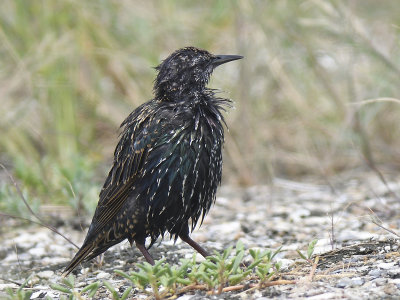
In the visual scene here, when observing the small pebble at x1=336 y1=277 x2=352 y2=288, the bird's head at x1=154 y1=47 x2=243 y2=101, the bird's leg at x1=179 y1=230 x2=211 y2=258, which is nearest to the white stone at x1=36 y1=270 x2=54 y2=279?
the bird's leg at x1=179 y1=230 x2=211 y2=258

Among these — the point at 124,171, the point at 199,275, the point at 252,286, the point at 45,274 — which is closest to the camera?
the point at 199,275

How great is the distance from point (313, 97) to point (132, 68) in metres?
1.88

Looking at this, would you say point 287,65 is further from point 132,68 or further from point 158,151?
point 158,151

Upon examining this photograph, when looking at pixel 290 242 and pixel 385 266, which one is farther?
pixel 290 242

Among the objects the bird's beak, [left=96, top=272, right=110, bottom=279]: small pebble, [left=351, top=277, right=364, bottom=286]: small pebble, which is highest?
the bird's beak

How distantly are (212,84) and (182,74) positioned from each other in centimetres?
271

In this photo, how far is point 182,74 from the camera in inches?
170

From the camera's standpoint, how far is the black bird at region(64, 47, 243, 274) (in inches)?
154

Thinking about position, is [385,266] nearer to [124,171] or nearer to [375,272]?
[375,272]

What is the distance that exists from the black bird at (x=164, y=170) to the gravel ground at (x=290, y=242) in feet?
0.99

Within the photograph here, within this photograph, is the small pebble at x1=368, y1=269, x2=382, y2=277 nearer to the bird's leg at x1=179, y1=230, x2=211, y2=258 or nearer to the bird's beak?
the bird's leg at x1=179, y1=230, x2=211, y2=258

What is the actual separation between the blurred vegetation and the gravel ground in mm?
435

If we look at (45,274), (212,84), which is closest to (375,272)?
(45,274)

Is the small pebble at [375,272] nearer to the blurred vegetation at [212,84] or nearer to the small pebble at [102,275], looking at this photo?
the small pebble at [102,275]
